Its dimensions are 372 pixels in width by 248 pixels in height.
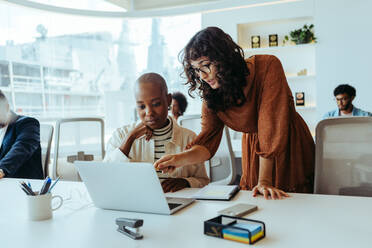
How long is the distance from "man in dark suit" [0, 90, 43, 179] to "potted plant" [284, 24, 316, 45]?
3835 millimetres

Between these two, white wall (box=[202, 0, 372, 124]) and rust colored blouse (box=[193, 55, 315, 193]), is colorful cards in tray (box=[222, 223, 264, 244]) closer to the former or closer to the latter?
rust colored blouse (box=[193, 55, 315, 193])

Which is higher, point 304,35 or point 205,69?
point 304,35

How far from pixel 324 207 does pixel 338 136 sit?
513 millimetres

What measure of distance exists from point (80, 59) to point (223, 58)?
3904 mm

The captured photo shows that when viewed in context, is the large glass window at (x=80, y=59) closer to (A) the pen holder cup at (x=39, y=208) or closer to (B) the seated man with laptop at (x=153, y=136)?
(B) the seated man with laptop at (x=153, y=136)

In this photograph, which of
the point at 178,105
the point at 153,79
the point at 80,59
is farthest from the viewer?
the point at 80,59

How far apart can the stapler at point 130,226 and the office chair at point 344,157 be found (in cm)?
91

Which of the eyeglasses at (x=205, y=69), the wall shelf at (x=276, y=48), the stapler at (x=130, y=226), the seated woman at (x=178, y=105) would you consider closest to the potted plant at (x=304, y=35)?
the wall shelf at (x=276, y=48)

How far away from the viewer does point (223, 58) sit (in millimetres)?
1292

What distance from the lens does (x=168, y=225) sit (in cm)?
98

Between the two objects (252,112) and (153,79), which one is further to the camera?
(153,79)

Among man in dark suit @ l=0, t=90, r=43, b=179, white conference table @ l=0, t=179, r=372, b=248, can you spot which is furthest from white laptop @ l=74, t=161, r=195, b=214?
man in dark suit @ l=0, t=90, r=43, b=179

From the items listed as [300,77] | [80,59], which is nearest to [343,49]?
[300,77]

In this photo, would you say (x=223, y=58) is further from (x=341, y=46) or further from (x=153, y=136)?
(x=341, y=46)
